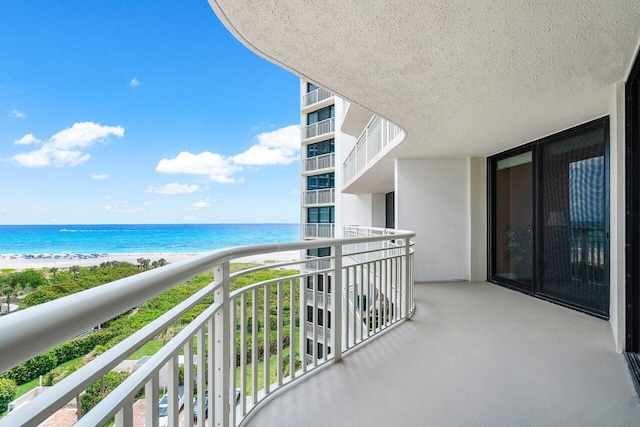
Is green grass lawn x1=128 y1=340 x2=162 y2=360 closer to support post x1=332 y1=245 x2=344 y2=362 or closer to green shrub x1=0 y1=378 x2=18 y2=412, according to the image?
green shrub x1=0 y1=378 x2=18 y2=412

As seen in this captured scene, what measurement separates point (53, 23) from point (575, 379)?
86.4ft

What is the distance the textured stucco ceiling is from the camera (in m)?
1.79

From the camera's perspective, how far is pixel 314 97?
1748cm

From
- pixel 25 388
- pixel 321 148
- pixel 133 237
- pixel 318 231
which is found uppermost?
pixel 321 148

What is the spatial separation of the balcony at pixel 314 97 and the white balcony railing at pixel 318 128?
1.09 meters

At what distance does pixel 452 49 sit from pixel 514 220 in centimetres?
388

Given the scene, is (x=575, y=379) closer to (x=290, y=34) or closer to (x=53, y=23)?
(x=290, y=34)

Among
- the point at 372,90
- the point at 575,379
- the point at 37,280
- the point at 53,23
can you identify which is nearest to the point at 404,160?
the point at 372,90

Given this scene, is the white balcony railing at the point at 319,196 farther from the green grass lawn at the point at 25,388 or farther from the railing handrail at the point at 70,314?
the green grass lawn at the point at 25,388

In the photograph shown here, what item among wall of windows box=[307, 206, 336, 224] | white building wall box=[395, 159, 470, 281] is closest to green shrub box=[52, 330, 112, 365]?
white building wall box=[395, 159, 470, 281]

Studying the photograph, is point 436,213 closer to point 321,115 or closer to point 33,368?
point 33,368

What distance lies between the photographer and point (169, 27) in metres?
25.0

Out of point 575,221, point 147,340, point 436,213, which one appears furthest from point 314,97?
point 147,340

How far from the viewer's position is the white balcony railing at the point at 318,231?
1630 centimetres
